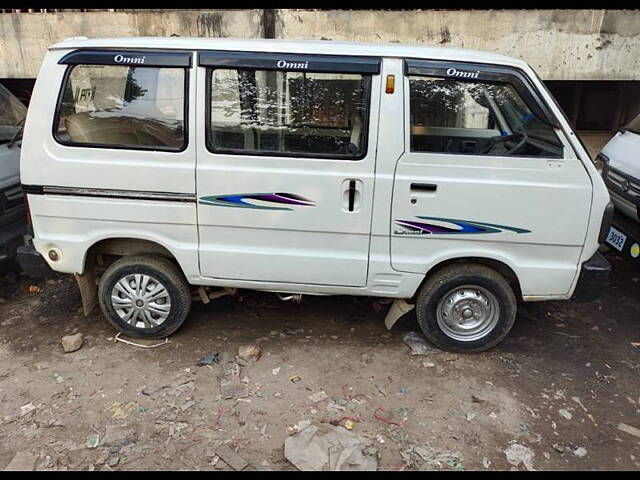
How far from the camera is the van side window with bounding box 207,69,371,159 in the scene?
3.09 meters

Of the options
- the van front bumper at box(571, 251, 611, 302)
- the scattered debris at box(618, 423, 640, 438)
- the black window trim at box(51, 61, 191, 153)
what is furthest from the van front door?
the scattered debris at box(618, 423, 640, 438)

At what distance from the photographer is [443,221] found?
3121mm

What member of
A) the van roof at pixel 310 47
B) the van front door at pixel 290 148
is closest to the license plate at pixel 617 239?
the van roof at pixel 310 47

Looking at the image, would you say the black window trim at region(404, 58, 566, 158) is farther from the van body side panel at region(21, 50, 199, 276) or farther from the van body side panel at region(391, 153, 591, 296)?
the van body side panel at region(21, 50, 199, 276)

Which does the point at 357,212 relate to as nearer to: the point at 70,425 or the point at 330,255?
the point at 330,255

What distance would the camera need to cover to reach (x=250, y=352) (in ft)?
11.5

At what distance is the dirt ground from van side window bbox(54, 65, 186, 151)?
61.9 inches

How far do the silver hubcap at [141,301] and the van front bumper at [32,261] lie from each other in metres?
0.58

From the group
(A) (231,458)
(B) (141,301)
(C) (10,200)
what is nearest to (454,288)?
(A) (231,458)

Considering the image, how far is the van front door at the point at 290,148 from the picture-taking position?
3.05m

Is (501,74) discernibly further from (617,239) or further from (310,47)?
(617,239)

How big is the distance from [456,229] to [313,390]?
1.47 m

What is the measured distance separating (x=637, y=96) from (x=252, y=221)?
7.66m

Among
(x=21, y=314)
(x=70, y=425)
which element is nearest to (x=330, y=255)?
(x=70, y=425)
